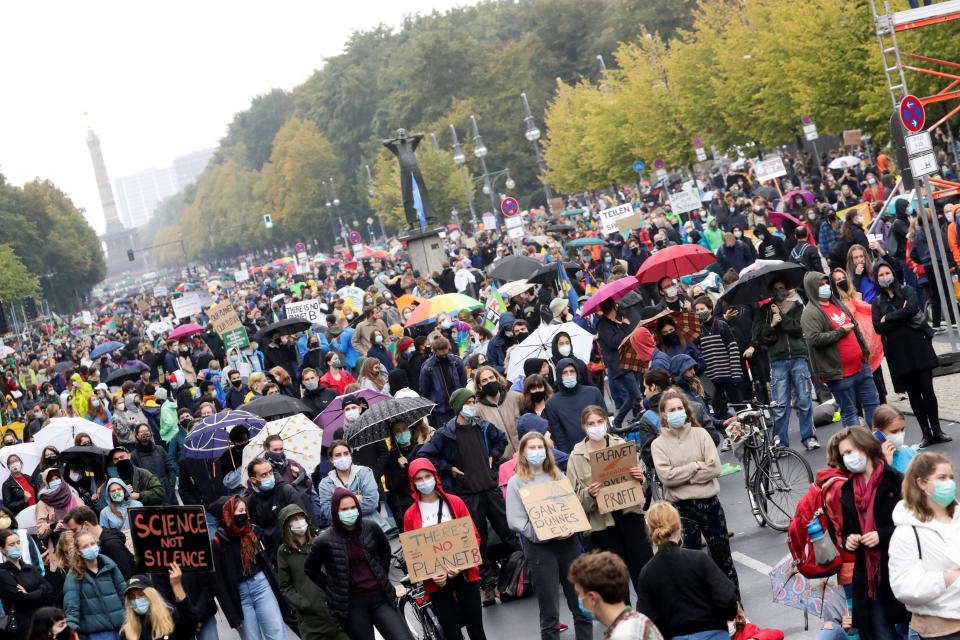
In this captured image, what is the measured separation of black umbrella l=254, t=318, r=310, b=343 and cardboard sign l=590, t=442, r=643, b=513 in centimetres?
1431

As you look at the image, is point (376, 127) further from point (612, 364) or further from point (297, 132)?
point (612, 364)

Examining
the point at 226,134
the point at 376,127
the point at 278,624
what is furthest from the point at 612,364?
the point at 226,134

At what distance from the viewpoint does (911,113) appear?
50.1ft

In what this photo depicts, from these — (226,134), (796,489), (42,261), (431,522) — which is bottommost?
(796,489)

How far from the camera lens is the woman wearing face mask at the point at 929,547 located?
19.4 ft

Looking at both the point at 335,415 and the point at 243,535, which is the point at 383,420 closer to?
the point at 335,415

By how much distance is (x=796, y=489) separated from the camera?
10531 mm

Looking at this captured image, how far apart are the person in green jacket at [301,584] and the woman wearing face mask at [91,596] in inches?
55.0

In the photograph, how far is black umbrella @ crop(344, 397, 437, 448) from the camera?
1187cm

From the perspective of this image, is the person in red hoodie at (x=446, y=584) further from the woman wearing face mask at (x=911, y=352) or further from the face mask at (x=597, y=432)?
the woman wearing face mask at (x=911, y=352)

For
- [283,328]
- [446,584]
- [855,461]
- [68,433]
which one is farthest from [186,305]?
[855,461]

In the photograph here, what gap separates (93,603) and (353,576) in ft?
7.34

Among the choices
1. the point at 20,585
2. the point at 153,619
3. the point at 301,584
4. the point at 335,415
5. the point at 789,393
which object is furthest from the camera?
the point at 335,415

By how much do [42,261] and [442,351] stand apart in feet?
354
